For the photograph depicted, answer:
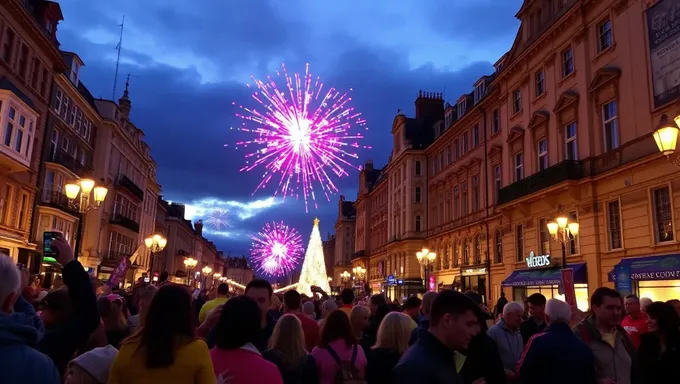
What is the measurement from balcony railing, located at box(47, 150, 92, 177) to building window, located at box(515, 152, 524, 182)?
27920mm

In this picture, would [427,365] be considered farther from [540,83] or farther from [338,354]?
[540,83]

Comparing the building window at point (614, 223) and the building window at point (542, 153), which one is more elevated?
the building window at point (542, 153)

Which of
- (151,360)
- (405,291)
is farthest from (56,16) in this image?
(405,291)

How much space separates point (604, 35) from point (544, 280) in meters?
12.0

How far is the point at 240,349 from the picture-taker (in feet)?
12.5

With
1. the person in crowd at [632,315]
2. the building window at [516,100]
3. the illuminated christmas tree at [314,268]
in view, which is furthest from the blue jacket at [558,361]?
the illuminated christmas tree at [314,268]

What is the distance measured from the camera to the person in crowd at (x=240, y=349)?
3.69 meters

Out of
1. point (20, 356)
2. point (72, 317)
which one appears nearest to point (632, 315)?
point (72, 317)

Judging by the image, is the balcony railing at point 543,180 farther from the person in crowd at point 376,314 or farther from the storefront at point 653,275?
the person in crowd at point 376,314

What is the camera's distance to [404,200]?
53.8m

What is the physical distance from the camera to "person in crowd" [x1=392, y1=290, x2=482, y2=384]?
10.2ft

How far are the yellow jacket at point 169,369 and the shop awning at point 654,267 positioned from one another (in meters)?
19.5

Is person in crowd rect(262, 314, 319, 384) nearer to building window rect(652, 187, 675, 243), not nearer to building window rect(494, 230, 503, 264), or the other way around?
building window rect(652, 187, 675, 243)

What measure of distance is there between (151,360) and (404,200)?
51348 millimetres
